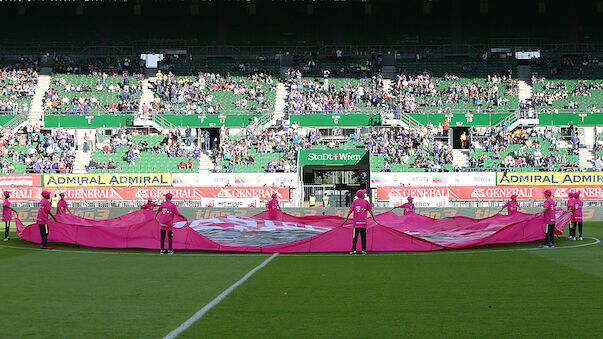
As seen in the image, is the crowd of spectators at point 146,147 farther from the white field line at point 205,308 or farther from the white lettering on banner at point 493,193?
the white field line at point 205,308

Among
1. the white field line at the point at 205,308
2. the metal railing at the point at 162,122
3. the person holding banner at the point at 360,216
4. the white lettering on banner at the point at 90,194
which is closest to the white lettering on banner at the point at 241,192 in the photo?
the white lettering on banner at the point at 90,194

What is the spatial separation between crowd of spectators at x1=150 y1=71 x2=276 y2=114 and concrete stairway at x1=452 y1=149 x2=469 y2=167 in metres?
14.9

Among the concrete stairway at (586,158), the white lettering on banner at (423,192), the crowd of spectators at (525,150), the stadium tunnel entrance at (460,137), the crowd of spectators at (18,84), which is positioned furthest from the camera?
the crowd of spectators at (18,84)

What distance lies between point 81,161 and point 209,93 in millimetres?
12249

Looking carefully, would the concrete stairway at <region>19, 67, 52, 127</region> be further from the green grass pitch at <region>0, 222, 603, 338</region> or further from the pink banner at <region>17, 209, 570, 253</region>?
the green grass pitch at <region>0, 222, 603, 338</region>

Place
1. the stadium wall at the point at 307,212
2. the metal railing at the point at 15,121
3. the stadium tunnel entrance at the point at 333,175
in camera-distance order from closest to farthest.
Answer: the stadium wall at the point at 307,212
the stadium tunnel entrance at the point at 333,175
the metal railing at the point at 15,121

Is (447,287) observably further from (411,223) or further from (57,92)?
(57,92)

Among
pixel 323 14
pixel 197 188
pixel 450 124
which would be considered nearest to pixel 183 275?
pixel 197 188

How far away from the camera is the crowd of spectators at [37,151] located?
43125 mm

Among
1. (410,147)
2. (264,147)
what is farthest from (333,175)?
(410,147)

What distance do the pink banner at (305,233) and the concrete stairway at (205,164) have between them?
19708mm

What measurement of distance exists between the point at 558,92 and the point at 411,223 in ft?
106

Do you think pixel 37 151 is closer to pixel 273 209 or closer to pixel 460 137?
pixel 273 209

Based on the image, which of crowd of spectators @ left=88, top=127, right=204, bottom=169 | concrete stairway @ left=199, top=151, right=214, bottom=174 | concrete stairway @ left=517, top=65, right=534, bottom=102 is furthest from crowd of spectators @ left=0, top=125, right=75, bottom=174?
concrete stairway @ left=517, top=65, right=534, bottom=102
